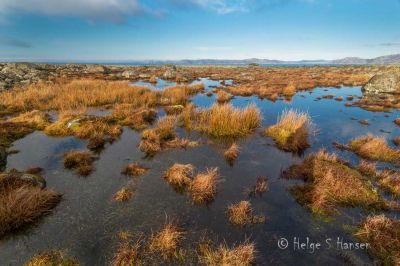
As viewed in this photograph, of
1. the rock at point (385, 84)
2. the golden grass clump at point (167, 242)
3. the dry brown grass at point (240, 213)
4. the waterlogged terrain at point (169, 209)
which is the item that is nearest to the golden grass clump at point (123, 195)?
the waterlogged terrain at point (169, 209)

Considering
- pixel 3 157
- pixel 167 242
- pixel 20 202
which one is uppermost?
pixel 20 202

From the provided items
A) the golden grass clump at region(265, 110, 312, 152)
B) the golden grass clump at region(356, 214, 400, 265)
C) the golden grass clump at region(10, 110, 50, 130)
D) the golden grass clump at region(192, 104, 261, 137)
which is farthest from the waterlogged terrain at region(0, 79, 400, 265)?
the golden grass clump at region(10, 110, 50, 130)

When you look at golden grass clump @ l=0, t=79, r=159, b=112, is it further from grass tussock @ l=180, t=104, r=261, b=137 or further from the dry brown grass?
the dry brown grass

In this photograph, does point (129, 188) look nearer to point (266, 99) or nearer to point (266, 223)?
point (266, 223)

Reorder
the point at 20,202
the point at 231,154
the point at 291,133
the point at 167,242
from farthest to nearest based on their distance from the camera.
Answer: the point at 291,133 → the point at 231,154 → the point at 20,202 → the point at 167,242

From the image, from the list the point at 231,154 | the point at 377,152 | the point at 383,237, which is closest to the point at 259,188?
the point at 231,154

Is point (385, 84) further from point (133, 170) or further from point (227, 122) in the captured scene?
point (133, 170)

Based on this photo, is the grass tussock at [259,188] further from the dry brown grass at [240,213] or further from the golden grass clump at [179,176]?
the golden grass clump at [179,176]
